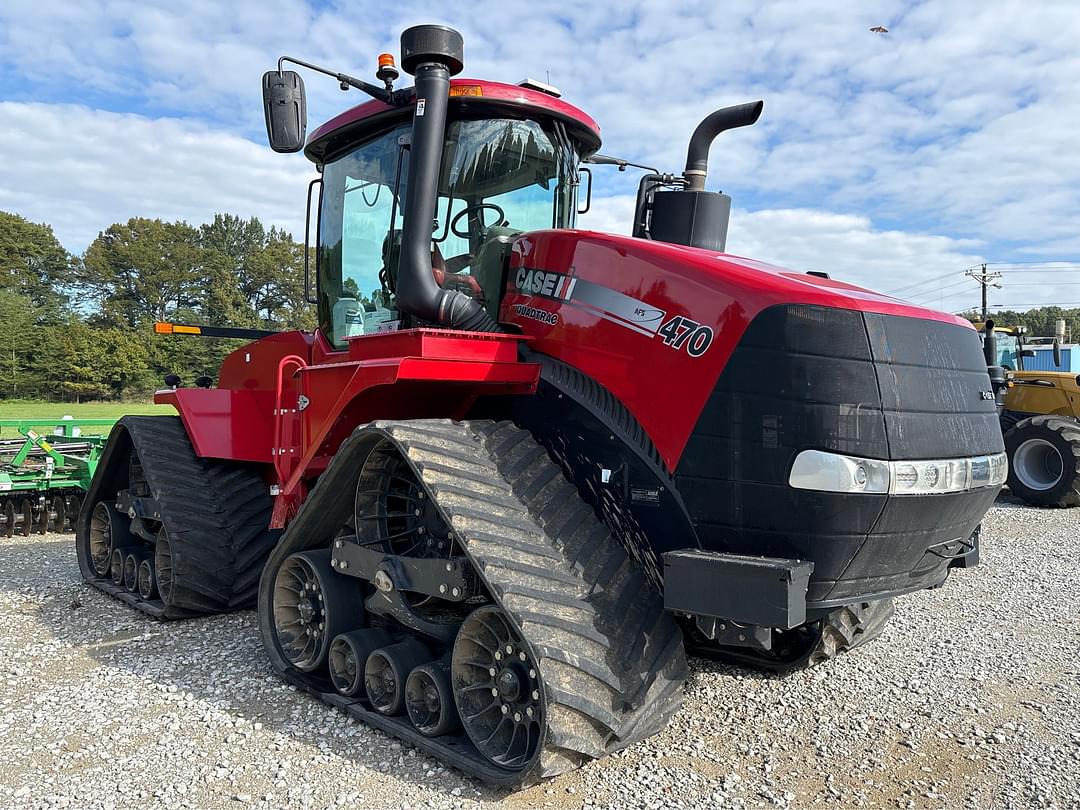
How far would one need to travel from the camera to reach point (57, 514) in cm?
916

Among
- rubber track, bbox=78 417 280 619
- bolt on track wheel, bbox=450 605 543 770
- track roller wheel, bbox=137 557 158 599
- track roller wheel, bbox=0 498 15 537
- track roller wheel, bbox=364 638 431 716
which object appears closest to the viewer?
bolt on track wheel, bbox=450 605 543 770

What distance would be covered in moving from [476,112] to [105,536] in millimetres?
4629

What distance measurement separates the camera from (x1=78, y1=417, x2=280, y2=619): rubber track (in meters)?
5.37

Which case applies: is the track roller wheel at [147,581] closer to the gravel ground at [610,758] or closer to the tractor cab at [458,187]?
the gravel ground at [610,758]

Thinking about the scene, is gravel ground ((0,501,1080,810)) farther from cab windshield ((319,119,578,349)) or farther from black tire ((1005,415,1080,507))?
black tire ((1005,415,1080,507))

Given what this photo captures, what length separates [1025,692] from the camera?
4.45 meters

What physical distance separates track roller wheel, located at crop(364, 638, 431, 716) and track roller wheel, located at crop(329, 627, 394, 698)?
6cm

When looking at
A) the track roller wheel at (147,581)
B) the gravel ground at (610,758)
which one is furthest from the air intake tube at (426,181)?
the track roller wheel at (147,581)

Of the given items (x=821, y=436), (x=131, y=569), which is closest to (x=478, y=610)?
(x=821, y=436)

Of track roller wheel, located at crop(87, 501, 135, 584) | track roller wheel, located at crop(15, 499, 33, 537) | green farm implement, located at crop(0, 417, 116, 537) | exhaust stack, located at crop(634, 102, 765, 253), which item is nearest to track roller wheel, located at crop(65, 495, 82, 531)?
green farm implement, located at crop(0, 417, 116, 537)

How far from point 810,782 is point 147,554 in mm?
4830

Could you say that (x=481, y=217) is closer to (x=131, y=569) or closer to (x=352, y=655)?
(x=352, y=655)

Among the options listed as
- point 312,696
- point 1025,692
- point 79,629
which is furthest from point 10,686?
point 1025,692

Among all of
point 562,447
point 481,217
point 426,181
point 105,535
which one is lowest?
point 105,535
